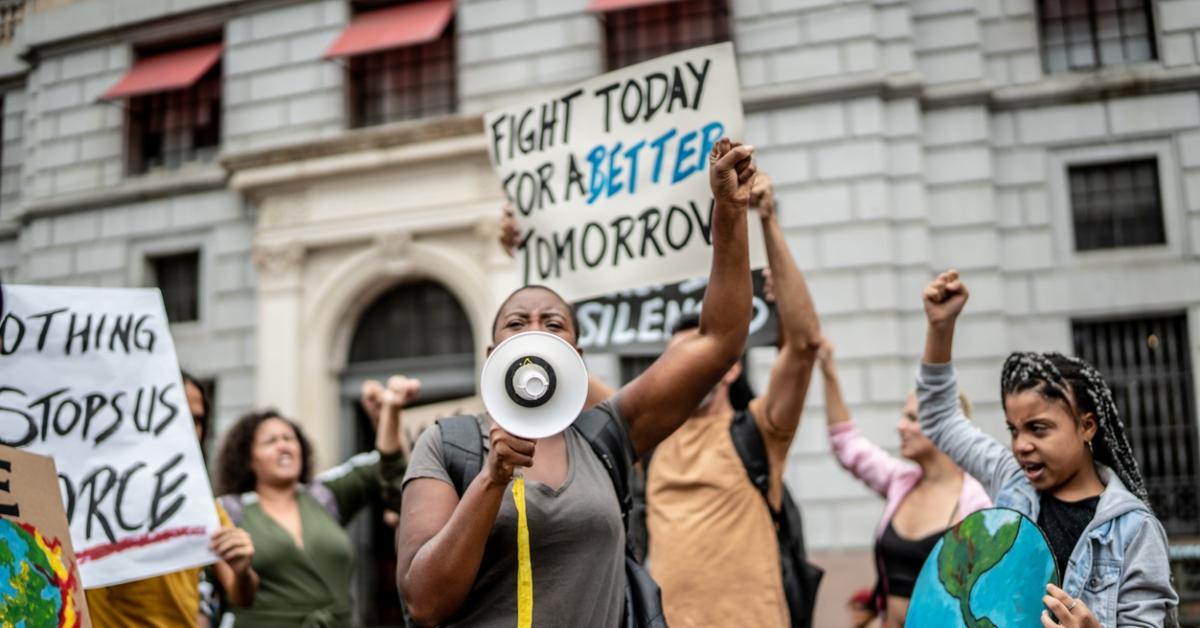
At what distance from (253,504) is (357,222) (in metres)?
8.22

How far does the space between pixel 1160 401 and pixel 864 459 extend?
7371mm

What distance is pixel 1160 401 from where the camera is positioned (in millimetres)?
10562

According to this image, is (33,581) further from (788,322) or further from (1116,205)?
(1116,205)

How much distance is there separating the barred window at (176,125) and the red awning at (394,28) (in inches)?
93.4

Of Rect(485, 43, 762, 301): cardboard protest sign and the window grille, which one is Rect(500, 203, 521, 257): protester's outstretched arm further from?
the window grille

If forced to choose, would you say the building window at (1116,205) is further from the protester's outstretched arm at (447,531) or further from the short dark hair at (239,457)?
the protester's outstretched arm at (447,531)

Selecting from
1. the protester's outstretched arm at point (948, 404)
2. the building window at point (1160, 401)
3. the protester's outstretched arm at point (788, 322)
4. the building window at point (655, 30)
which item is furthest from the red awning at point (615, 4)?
the protester's outstretched arm at point (948, 404)

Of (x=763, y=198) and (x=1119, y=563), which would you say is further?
(x=763, y=198)

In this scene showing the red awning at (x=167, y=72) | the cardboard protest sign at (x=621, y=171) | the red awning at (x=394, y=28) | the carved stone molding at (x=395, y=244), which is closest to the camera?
the cardboard protest sign at (x=621, y=171)

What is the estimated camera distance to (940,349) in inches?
127

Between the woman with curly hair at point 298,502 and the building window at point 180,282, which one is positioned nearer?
the woman with curly hair at point 298,502

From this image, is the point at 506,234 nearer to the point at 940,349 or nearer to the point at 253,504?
the point at 253,504

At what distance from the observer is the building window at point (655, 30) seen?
12.0 m

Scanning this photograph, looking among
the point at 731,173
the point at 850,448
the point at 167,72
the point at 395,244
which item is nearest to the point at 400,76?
the point at 395,244
